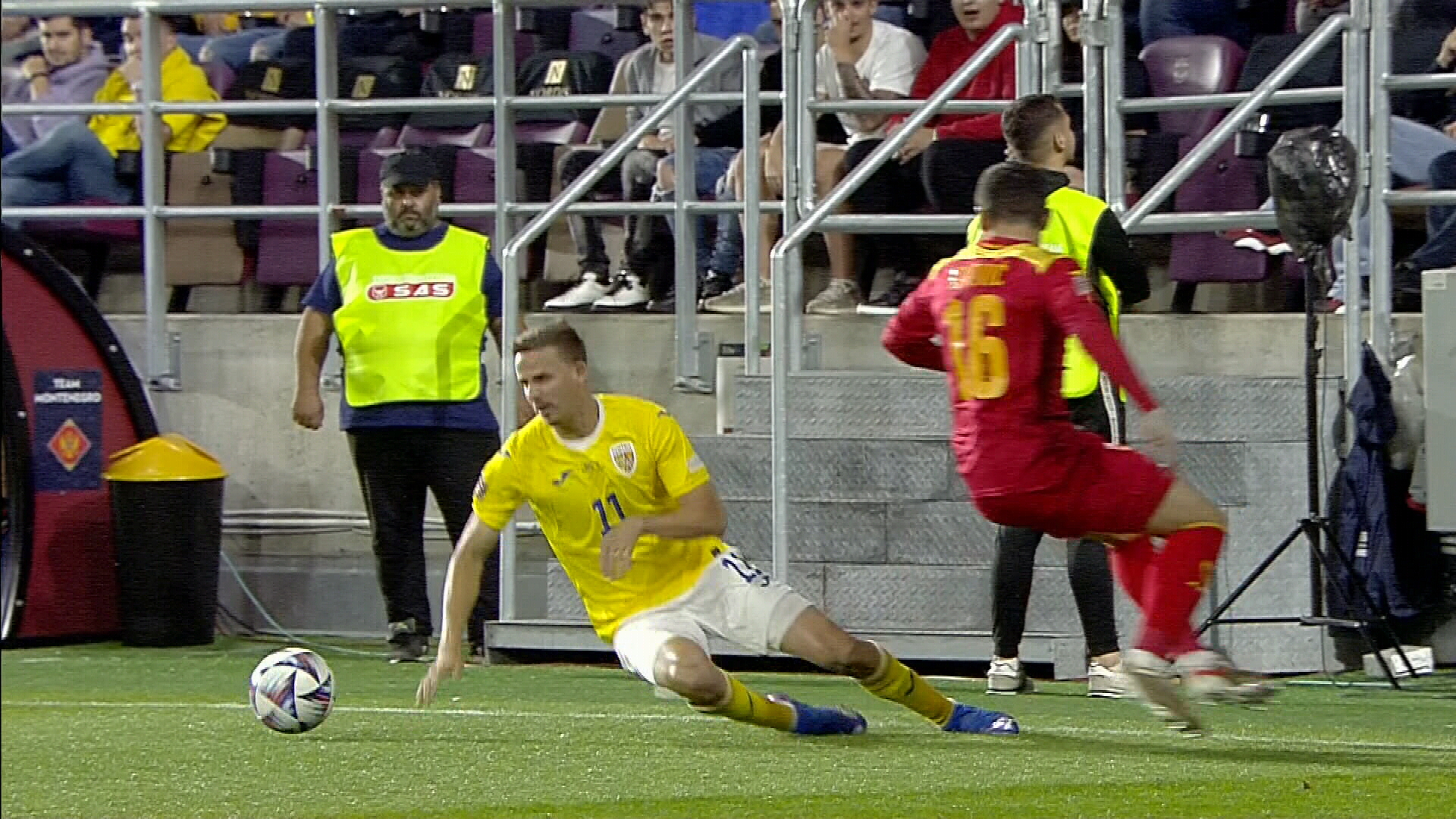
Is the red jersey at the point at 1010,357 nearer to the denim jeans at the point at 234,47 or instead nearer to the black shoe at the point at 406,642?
the black shoe at the point at 406,642

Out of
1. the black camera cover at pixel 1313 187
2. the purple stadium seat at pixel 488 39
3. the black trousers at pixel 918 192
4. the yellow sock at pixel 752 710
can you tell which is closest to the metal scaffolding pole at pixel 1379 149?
the black camera cover at pixel 1313 187

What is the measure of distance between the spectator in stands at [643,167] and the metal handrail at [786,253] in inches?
75.6

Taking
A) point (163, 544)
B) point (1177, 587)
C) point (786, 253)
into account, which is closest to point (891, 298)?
point (786, 253)

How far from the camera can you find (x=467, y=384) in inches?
401

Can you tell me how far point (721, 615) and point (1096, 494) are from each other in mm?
1325

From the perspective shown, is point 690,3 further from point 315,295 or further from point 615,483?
point 615,483

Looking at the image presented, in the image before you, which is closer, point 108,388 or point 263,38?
point 108,388

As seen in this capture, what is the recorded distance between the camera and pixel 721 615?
7125 mm

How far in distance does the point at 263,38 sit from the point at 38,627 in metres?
3.85

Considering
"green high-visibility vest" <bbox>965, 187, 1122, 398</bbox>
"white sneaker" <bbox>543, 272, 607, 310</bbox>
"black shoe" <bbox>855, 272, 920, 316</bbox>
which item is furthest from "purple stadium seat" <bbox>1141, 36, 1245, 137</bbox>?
"green high-visibility vest" <bbox>965, 187, 1122, 398</bbox>

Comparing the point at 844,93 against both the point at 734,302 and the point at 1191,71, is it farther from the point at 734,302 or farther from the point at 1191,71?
the point at 1191,71

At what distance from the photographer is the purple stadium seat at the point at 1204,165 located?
33.8 ft

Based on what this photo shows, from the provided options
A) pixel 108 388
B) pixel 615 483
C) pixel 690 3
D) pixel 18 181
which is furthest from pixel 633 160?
pixel 615 483

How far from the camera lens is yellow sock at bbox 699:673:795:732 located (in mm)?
6879
